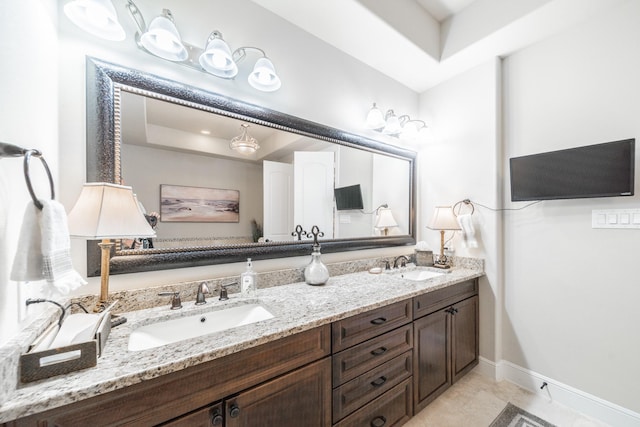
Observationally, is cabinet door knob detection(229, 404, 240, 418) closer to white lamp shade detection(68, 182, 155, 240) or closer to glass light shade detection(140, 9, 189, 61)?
white lamp shade detection(68, 182, 155, 240)

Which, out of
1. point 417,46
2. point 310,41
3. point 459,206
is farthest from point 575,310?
point 310,41

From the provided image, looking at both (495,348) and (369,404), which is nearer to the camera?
(369,404)

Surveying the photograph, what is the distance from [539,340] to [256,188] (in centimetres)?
236

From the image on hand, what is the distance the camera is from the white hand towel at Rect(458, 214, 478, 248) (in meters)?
2.13

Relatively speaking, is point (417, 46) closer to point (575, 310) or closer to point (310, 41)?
point (310, 41)

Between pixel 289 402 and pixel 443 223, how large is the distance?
5.95 feet

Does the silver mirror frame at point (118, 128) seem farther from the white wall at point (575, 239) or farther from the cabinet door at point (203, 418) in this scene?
the white wall at point (575, 239)

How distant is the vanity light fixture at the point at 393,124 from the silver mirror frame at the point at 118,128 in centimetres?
63

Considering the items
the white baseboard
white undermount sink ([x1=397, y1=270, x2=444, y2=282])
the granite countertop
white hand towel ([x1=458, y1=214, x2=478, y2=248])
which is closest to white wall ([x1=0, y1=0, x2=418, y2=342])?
the granite countertop

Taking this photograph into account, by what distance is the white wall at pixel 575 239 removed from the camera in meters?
1.58

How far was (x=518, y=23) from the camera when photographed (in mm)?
1757

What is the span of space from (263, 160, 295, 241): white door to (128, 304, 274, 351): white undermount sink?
501 millimetres

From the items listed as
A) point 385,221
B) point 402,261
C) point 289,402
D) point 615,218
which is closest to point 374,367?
point 289,402

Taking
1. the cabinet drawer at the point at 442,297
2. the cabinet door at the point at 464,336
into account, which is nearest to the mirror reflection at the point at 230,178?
the cabinet drawer at the point at 442,297
